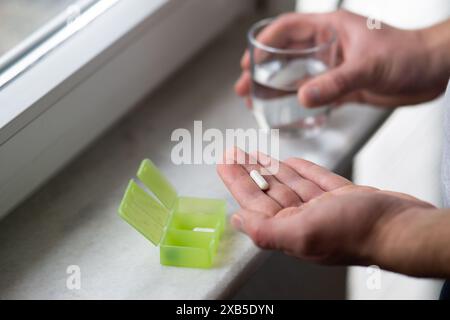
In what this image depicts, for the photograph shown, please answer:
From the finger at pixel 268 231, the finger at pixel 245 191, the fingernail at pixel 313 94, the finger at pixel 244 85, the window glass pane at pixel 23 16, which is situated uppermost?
the window glass pane at pixel 23 16

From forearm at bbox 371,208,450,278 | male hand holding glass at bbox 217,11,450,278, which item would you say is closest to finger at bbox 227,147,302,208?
male hand holding glass at bbox 217,11,450,278

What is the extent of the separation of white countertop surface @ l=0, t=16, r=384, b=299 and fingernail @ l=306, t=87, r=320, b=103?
7 cm

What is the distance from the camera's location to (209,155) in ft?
2.93

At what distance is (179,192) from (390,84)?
0.30 metres

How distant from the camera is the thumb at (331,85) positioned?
868mm

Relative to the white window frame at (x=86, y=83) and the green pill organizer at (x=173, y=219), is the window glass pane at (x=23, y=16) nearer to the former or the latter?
the white window frame at (x=86, y=83)

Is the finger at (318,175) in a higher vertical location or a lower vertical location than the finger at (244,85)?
lower

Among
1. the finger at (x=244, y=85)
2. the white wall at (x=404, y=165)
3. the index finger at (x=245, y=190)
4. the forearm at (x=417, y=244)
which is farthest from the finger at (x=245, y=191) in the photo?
the white wall at (x=404, y=165)

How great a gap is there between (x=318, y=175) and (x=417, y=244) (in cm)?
16

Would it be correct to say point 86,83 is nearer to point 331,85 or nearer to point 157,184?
point 157,184

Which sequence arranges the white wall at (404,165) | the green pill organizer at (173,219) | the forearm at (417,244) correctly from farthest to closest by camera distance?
the white wall at (404,165) → the green pill organizer at (173,219) → the forearm at (417,244)
